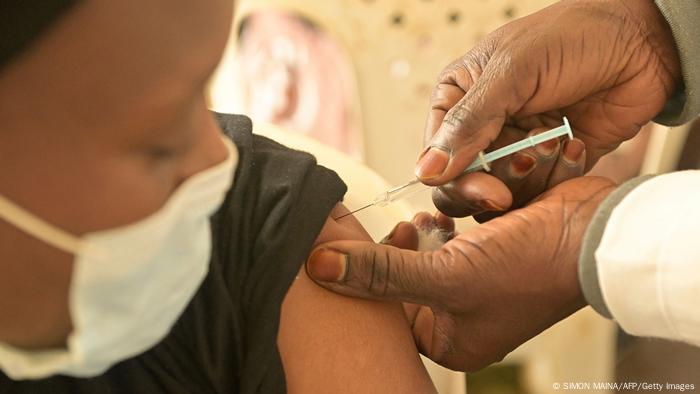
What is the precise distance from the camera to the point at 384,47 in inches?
79.2

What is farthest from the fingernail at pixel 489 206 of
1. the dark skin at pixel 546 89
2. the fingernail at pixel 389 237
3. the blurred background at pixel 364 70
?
the blurred background at pixel 364 70

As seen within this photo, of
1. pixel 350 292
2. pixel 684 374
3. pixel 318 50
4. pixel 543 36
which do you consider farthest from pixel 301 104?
pixel 684 374

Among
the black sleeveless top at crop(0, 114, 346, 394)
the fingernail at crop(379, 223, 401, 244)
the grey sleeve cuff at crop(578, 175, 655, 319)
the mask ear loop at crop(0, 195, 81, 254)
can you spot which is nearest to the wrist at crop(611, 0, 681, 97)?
the grey sleeve cuff at crop(578, 175, 655, 319)

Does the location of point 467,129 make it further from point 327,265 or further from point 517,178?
point 327,265

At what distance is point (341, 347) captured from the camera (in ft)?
2.93

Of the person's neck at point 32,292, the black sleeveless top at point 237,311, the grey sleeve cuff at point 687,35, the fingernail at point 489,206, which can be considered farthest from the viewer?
the grey sleeve cuff at point 687,35

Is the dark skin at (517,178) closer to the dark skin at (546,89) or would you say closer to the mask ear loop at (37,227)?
the dark skin at (546,89)

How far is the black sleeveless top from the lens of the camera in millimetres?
864

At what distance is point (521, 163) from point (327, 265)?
0.30 m

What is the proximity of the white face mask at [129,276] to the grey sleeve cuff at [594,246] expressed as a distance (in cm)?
42

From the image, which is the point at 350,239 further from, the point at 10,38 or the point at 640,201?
the point at 10,38

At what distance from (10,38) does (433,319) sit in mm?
626

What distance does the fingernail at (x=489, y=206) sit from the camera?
1014mm

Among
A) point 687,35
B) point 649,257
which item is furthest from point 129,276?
point 687,35
